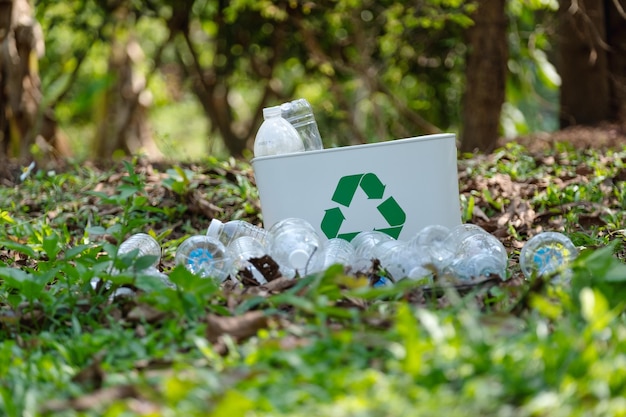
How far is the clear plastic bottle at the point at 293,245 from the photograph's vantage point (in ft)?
9.00

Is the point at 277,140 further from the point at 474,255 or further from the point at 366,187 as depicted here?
the point at 474,255

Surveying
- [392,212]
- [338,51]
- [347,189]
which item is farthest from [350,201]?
[338,51]

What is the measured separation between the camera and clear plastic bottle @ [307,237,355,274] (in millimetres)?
2758

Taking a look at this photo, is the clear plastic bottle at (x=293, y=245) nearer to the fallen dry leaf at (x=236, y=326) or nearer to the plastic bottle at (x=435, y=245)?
the plastic bottle at (x=435, y=245)

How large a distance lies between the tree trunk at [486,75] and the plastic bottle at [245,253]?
3.86 m

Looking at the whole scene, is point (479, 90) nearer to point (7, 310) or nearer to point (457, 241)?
point (457, 241)

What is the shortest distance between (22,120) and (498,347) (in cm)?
649

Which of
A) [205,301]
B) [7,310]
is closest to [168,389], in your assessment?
[205,301]

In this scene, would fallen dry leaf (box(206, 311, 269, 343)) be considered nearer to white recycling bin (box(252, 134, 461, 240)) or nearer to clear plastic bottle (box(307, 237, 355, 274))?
clear plastic bottle (box(307, 237, 355, 274))

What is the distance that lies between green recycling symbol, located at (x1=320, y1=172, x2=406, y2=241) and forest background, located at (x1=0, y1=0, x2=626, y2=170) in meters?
2.40

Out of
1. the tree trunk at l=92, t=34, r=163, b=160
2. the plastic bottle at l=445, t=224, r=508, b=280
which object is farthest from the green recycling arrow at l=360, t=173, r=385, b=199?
the tree trunk at l=92, t=34, r=163, b=160

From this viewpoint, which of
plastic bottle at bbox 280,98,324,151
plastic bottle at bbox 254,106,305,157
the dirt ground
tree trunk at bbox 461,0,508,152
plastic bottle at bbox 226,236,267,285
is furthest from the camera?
tree trunk at bbox 461,0,508,152

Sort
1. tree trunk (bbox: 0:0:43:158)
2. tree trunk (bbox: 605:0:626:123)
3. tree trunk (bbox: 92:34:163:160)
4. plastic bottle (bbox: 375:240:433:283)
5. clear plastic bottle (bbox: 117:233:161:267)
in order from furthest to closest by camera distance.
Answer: tree trunk (bbox: 92:34:163:160) → tree trunk (bbox: 605:0:626:123) → tree trunk (bbox: 0:0:43:158) → clear plastic bottle (bbox: 117:233:161:267) → plastic bottle (bbox: 375:240:433:283)

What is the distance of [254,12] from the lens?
359 inches
